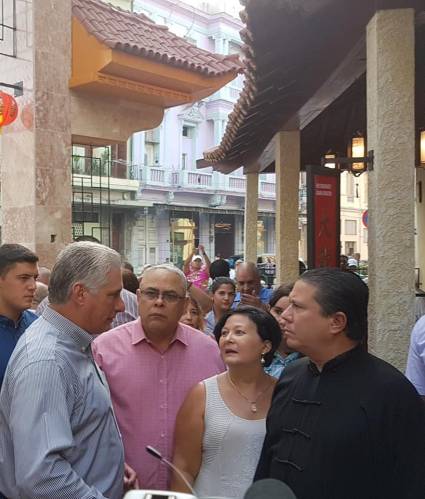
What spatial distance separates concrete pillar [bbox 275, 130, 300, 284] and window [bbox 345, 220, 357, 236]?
2655cm

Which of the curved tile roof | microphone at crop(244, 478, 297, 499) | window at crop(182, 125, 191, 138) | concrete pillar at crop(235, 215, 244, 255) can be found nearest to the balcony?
concrete pillar at crop(235, 215, 244, 255)

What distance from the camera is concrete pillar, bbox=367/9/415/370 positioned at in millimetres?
3908

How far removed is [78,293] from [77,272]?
77 mm

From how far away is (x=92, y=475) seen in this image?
Answer: 205cm

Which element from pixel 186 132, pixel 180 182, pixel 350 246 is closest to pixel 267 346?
pixel 180 182

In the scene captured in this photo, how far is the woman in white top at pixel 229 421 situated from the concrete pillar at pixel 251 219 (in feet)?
31.8

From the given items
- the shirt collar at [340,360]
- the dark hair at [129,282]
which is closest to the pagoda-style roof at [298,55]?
the dark hair at [129,282]

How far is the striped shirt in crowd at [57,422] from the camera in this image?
6.01 ft

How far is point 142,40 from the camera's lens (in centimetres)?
876

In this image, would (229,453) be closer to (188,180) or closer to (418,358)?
(418,358)

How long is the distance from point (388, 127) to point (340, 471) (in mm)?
2565

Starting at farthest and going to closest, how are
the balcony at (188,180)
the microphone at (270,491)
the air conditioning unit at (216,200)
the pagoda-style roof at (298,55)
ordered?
the air conditioning unit at (216,200)
the balcony at (188,180)
the pagoda-style roof at (298,55)
the microphone at (270,491)

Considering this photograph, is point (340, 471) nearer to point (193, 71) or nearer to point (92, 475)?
point (92, 475)

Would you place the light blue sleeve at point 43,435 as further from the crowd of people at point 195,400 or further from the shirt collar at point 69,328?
the shirt collar at point 69,328
